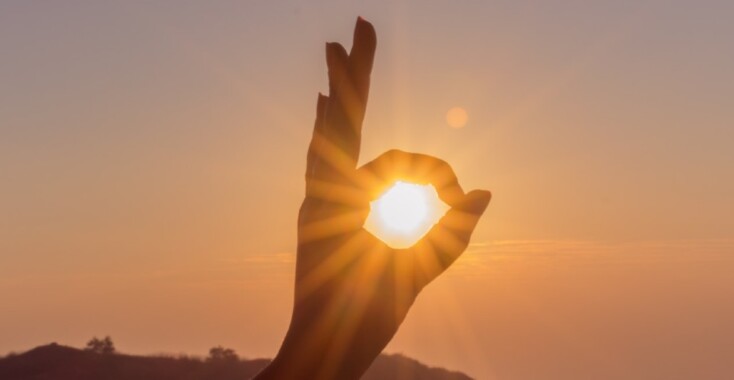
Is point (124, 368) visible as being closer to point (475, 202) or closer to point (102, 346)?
point (102, 346)

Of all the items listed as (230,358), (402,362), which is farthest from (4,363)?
(402,362)

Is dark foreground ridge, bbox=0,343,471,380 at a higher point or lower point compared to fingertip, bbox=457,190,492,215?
higher

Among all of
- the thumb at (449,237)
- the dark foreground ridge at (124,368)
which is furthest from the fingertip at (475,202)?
the dark foreground ridge at (124,368)

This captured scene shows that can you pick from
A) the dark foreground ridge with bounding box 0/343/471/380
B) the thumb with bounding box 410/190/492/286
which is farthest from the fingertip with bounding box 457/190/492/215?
the dark foreground ridge with bounding box 0/343/471/380

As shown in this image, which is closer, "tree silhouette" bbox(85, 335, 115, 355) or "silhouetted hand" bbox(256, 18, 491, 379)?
"silhouetted hand" bbox(256, 18, 491, 379)

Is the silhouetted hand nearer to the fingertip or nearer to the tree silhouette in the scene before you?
the fingertip

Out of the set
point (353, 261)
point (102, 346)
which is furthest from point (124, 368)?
point (353, 261)

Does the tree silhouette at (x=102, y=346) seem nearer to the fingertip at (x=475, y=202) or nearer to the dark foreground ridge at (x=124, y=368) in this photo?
the dark foreground ridge at (x=124, y=368)
